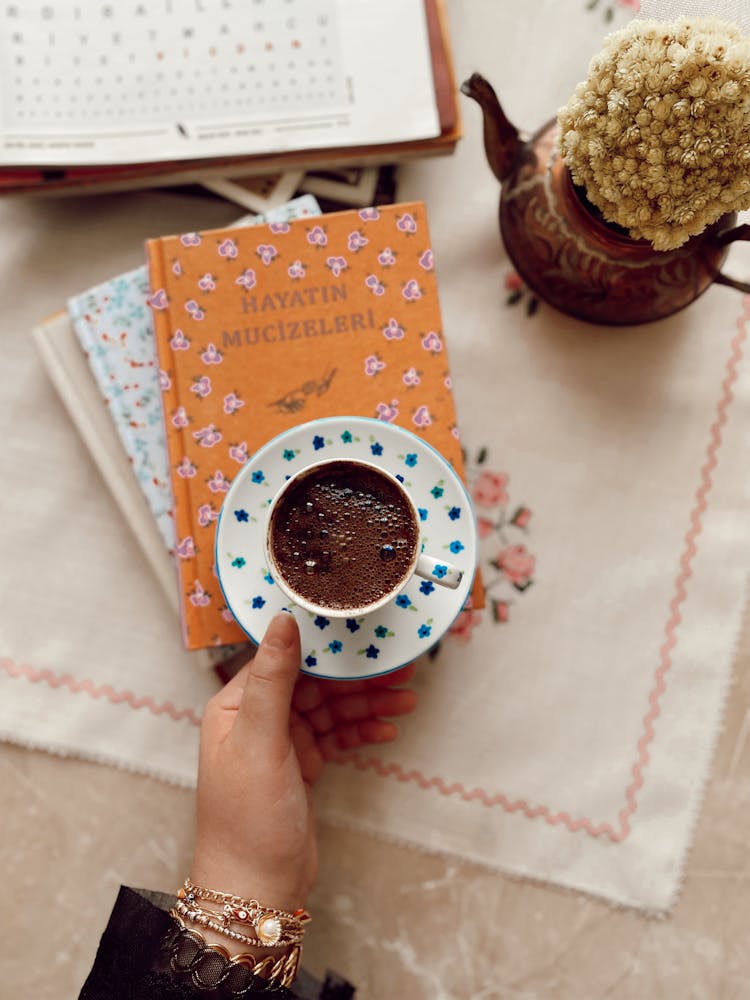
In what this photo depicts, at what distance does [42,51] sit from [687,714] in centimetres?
107

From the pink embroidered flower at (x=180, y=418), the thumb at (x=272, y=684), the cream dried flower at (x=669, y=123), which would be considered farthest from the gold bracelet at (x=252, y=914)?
the cream dried flower at (x=669, y=123)

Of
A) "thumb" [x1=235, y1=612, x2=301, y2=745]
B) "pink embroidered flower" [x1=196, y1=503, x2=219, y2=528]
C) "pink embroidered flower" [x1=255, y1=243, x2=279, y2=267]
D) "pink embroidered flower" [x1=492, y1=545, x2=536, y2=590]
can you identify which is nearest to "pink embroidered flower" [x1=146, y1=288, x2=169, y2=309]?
"pink embroidered flower" [x1=255, y1=243, x2=279, y2=267]

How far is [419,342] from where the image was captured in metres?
0.91

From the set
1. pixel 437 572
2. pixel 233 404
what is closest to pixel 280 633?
pixel 437 572

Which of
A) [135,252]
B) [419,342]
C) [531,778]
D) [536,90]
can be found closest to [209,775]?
[531,778]

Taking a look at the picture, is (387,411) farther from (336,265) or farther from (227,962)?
(227,962)

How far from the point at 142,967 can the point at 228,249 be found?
735mm

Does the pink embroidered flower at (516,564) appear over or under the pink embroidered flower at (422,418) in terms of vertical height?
under

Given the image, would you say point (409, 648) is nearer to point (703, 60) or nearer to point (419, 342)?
point (419, 342)

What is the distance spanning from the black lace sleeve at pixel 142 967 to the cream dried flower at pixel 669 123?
0.78m

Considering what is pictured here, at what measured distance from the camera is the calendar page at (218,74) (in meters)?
0.92

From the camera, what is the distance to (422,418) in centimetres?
91

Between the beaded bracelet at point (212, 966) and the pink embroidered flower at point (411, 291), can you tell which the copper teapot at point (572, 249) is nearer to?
the pink embroidered flower at point (411, 291)

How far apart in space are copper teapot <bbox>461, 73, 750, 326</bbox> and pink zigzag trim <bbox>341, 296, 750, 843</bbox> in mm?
139
